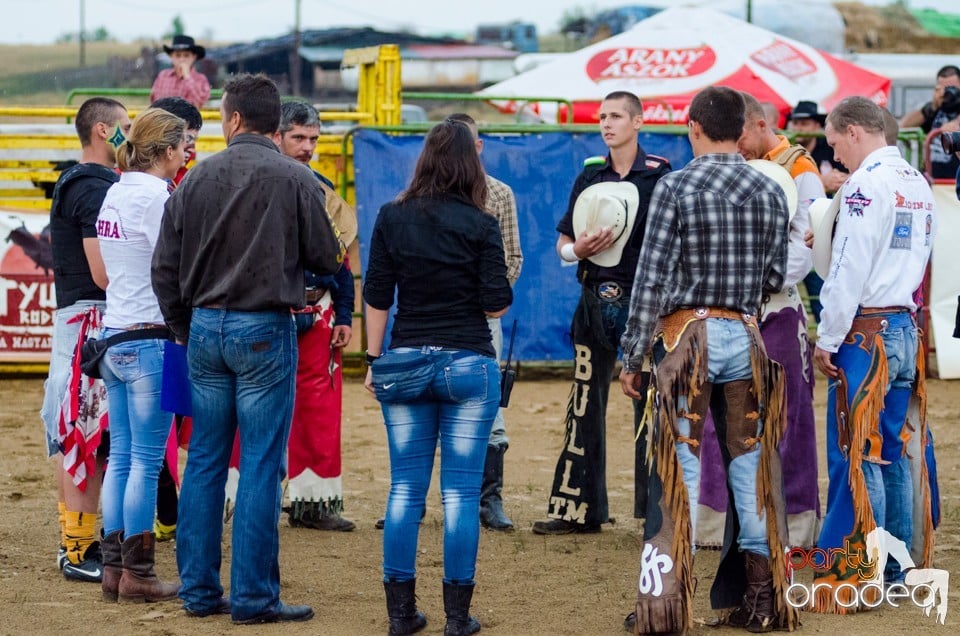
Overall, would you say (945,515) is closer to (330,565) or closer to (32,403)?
(330,565)

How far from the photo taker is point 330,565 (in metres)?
5.90

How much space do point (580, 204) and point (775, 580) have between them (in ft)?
7.06

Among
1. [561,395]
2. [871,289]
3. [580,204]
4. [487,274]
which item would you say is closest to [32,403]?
[561,395]

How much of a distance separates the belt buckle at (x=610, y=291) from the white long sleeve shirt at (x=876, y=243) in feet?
3.94

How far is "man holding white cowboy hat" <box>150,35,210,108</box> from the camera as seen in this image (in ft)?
40.4

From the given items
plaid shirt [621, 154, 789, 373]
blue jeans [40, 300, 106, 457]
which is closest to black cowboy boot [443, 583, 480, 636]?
plaid shirt [621, 154, 789, 373]

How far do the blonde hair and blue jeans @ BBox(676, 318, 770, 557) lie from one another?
224 cm

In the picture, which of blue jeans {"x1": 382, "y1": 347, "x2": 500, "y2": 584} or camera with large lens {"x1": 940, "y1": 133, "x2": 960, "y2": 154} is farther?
camera with large lens {"x1": 940, "y1": 133, "x2": 960, "y2": 154}

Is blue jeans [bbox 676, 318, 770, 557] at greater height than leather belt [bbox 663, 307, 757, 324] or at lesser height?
lesser

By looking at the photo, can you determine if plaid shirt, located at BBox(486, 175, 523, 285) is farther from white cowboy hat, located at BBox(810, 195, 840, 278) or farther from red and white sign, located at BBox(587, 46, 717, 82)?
red and white sign, located at BBox(587, 46, 717, 82)

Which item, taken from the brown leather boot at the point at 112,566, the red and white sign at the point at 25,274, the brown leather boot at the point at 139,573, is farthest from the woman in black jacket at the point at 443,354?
the red and white sign at the point at 25,274

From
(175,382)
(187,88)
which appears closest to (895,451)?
(175,382)

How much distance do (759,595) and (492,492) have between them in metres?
2.09

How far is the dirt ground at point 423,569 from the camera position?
4957 millimetres
